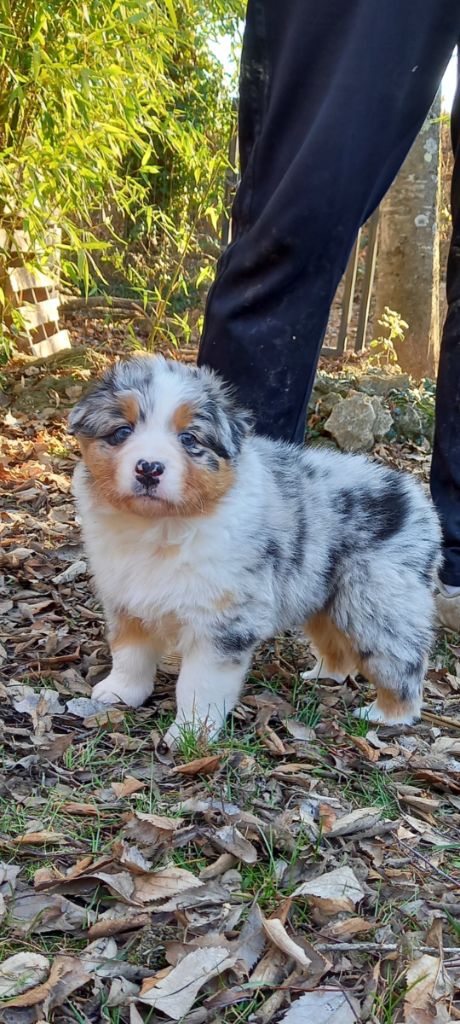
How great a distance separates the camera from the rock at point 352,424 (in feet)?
20.4

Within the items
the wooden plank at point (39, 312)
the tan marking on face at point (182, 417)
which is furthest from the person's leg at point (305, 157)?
the wooden plank at point (39, 312)

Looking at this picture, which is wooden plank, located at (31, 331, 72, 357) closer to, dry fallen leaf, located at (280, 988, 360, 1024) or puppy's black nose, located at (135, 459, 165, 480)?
puppy's black nose, located at (135, 459, 165, 480)

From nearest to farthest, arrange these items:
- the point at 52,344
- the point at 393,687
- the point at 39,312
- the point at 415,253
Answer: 1. the point at 393,687
2. the point at 39,312
3. the point at 52,344
4. the point at 415,253

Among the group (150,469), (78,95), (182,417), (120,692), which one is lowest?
(120,692)

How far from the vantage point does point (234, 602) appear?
2.80 meters

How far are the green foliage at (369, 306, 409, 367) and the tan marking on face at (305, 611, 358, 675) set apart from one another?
595cm

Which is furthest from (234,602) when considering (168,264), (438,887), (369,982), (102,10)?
(168,264)

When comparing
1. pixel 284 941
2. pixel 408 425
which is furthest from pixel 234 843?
pixel 408 425

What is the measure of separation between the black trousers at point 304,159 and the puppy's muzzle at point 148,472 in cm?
89

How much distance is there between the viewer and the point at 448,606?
4.05 meters

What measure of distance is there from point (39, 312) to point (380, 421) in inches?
118

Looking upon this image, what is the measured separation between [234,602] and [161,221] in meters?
6.45

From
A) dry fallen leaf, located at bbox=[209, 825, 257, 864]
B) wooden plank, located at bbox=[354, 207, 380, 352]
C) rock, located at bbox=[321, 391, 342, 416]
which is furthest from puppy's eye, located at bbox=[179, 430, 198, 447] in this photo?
wooden plank, located at bbox=[354, 207, 380, 352]

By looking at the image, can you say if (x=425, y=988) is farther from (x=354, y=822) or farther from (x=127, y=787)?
(x=127, y=787)
